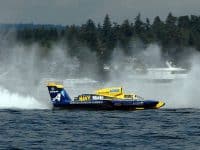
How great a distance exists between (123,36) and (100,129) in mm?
83363

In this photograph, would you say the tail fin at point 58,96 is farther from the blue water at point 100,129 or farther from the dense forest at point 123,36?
the dense forest at point 123,36

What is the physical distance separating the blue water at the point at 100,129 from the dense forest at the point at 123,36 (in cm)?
5726

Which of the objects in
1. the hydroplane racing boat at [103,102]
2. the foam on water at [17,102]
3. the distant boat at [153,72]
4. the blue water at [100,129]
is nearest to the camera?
the blue water at [100,129]

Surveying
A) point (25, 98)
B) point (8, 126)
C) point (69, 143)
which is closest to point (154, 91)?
point (25, 98)

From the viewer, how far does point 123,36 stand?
4754 inches

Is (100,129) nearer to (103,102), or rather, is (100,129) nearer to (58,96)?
(103,102)

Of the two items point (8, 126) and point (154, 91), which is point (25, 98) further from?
point (154, 91)

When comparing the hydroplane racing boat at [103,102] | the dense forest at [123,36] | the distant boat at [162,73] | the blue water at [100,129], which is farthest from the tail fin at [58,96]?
the dense forest at [123,36]

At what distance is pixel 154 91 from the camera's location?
6869 centimetres

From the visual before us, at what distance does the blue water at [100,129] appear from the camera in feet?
107

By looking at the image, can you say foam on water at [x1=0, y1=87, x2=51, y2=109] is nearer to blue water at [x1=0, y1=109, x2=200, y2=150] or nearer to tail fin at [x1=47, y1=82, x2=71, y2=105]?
tail fin at [x1=47, y1=82, x2=71, y2=105]

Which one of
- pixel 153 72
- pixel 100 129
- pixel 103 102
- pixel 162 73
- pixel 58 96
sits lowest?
pixel 100 129

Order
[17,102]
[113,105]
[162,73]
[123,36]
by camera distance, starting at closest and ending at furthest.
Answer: [113,105], [17,102], [162,73], [123,36]

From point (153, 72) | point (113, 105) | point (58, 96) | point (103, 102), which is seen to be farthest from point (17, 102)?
point (153, 72)
